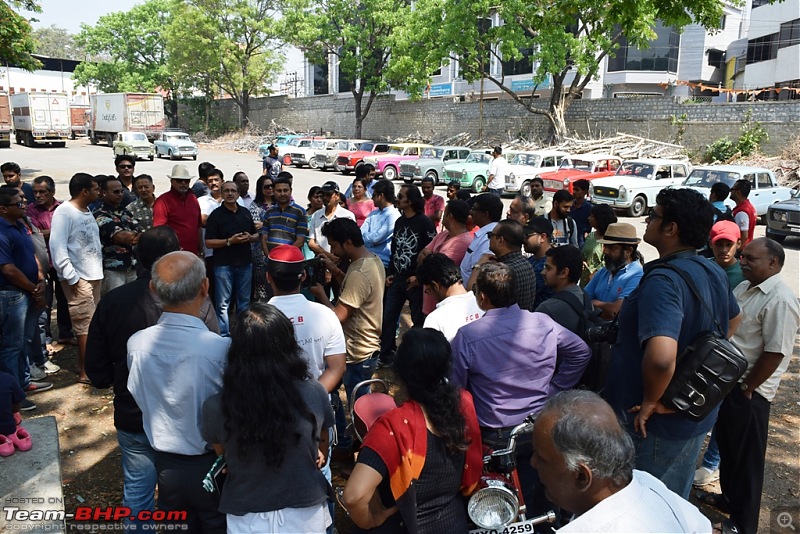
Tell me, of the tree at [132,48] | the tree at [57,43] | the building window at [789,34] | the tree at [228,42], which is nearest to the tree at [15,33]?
the tree at [228,42]

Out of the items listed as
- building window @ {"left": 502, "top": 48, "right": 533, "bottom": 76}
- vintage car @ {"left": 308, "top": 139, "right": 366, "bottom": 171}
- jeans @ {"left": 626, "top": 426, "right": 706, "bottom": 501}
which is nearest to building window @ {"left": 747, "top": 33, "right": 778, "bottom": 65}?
building window @ {"left": 502, "top": 48, "right": 533, "bottom": 76}

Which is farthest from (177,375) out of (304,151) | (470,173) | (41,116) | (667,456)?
(41,116)

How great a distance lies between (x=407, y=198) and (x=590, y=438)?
443 centimetres

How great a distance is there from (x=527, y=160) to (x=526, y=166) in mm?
415

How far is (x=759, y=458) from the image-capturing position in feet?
11.3

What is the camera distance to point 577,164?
20.5 metres

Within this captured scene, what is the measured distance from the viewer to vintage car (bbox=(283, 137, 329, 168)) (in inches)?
1157

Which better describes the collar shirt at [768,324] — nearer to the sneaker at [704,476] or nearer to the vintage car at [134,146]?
the sneaker at [704,476]

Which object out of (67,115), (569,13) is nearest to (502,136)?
(569,13)

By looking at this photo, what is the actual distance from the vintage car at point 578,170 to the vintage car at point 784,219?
587 cm

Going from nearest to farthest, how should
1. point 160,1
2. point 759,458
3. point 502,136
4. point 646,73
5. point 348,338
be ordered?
point 759,458 < point 348,338 < point 502,136 < point 646,73 < point 160,1

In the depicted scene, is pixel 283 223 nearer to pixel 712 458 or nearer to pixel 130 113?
pixel 712 458

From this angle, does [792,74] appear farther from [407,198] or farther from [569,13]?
[407,198]

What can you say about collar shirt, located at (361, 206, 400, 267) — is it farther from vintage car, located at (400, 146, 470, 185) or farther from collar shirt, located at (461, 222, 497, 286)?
vintage car, located at (400, 146, 470, 185)
